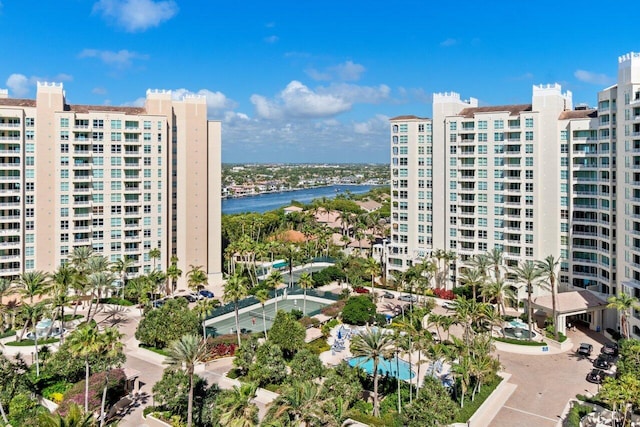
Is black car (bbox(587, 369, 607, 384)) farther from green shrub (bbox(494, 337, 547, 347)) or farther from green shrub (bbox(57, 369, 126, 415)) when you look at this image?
green shrub (bbox(57, 369, 126, 415))

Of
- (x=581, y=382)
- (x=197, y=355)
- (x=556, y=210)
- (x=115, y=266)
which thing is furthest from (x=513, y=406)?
(x=115, y=266)

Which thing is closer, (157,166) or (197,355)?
(197,355)

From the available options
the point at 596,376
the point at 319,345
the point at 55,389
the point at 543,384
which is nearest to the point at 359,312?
the point at 319,345

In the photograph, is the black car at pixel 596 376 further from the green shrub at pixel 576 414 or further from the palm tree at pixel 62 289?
the palm tree at pixel 62 289

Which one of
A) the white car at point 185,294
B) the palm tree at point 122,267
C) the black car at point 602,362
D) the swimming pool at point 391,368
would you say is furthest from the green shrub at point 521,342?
the palm tree at point 122,267

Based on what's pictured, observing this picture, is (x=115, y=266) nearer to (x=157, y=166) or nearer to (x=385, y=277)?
(x=157, y=166)

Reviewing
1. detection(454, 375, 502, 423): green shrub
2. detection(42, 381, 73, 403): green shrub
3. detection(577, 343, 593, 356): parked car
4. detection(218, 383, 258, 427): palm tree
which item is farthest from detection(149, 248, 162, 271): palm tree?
detection(577, 343, 593, 356): parked car
